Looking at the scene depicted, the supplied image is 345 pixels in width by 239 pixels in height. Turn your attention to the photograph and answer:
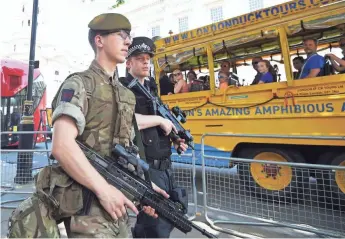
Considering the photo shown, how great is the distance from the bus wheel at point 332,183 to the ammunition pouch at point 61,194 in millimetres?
2945

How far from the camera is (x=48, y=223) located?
1.17m

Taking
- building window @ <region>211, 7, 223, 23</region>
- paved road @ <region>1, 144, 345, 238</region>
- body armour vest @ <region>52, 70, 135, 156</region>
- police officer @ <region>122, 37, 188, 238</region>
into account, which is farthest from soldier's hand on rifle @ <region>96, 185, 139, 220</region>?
building window @ <region>211, 7, 223, 23</region>

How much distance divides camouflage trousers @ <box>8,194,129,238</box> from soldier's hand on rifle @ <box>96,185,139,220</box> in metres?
0.06

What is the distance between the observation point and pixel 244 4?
69.5 feet

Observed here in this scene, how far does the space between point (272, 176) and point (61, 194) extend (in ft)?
12.0

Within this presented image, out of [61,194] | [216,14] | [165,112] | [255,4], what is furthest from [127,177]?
[216,14]

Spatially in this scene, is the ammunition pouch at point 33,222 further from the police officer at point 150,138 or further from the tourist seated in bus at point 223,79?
the tourist seated in bus at point 223,79

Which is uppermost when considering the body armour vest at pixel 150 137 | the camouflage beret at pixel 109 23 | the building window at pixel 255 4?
the building window at pixel 255 4

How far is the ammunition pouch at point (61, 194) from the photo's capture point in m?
1.15

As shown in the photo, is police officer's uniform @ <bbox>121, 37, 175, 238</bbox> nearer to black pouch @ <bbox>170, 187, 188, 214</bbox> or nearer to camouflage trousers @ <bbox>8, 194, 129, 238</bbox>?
black pouch @ <bbox>170, 187, 188, 214</bbox>

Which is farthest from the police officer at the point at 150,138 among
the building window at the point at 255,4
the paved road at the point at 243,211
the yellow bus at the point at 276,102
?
the building window at the point at 255,4

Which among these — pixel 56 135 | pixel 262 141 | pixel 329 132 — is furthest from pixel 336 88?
pixel 56 135

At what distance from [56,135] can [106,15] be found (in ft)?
2.23

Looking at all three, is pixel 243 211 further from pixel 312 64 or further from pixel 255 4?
pixel 255 4
